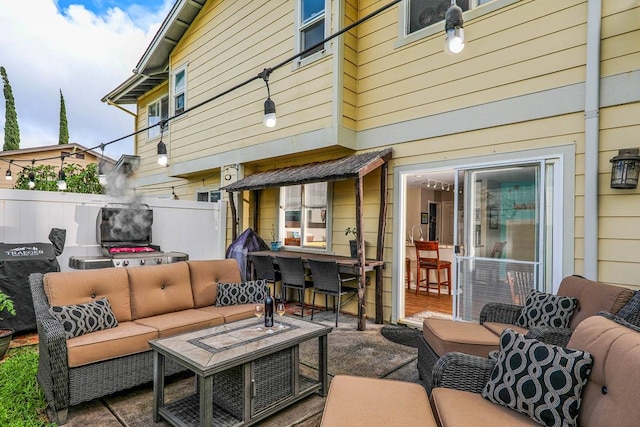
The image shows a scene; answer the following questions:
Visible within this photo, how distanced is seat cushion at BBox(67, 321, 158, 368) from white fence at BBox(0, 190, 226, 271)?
302cm

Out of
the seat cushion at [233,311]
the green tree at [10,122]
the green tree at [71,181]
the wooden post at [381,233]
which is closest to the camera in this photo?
the seat cushion at [233,311]

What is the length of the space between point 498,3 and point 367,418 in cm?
448

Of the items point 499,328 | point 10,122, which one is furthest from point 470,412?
point 10,122

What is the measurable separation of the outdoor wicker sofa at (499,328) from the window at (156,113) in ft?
28.8

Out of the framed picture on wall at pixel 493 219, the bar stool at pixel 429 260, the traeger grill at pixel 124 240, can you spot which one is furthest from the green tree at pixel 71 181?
the framed picture on wall at pixel 493 219

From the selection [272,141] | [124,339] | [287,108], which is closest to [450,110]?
[287,108]

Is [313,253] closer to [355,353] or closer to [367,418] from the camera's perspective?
[355,353]

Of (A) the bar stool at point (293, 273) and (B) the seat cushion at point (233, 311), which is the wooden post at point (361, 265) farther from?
(B) the seat cushion at point (233, 311)

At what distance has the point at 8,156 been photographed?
12.0 meters

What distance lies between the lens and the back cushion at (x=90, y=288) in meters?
3.01

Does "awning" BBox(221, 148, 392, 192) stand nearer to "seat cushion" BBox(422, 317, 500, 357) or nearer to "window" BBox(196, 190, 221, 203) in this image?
"window" BBox(196, 190, 221, 203)

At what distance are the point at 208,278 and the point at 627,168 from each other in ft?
14.0

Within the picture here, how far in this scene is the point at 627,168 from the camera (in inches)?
120

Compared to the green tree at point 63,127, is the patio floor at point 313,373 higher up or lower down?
lower down
